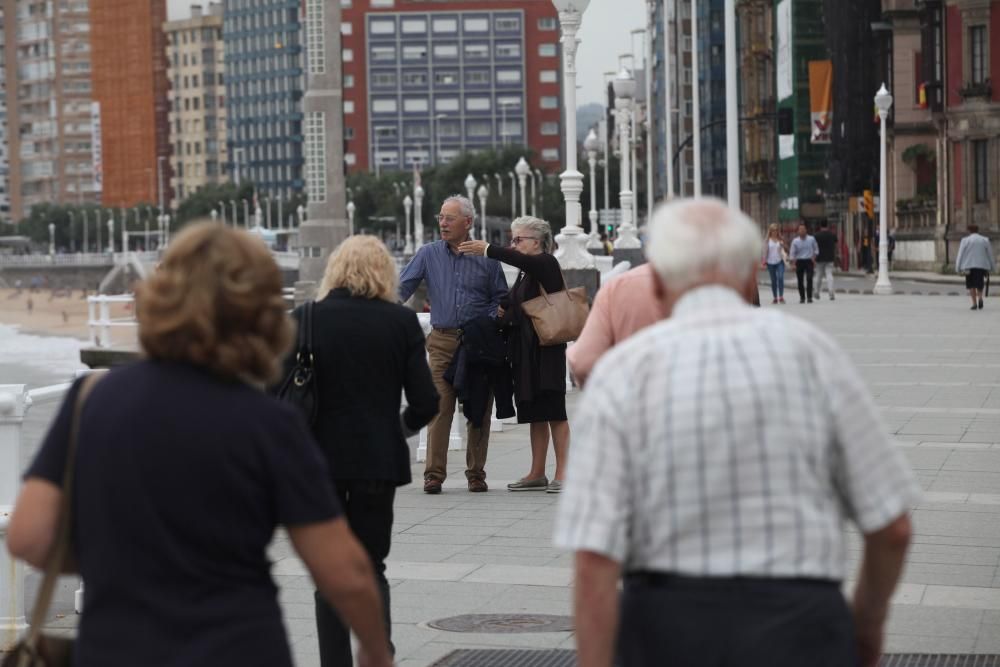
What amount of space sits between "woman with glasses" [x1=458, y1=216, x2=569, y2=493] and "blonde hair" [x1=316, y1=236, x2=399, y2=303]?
4.36 m

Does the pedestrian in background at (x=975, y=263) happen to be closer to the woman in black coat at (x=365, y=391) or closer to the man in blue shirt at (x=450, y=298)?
the man in blue shirt at (x=450, y=298)

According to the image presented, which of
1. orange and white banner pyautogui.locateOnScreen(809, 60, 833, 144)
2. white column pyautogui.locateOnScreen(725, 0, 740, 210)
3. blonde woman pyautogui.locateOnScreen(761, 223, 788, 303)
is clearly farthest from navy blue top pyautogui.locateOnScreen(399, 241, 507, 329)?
orange and white banner pyautogui.locateOnScreen(809, 60, 833, 144)

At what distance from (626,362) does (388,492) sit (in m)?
3.06

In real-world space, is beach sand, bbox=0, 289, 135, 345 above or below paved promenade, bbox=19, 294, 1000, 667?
below

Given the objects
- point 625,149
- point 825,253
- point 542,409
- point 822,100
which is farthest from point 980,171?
point 542,409

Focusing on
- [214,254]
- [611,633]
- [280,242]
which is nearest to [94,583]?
[214,254]

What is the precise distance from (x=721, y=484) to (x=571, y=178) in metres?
19.4

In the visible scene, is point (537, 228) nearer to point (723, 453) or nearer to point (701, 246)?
point (701, 246)

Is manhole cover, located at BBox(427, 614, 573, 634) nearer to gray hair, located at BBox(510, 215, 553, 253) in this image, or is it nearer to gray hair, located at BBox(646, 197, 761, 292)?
gray hair, located at BBox(510, 215, 553, 253)

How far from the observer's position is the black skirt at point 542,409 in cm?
1206

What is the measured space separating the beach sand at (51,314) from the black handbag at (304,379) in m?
57.7

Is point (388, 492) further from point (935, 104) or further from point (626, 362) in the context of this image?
point (935, 104)

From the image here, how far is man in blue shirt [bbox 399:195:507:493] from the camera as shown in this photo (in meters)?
11.5

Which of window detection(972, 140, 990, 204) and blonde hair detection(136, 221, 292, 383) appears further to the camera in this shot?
window detection(972, 140, 990, 204)
